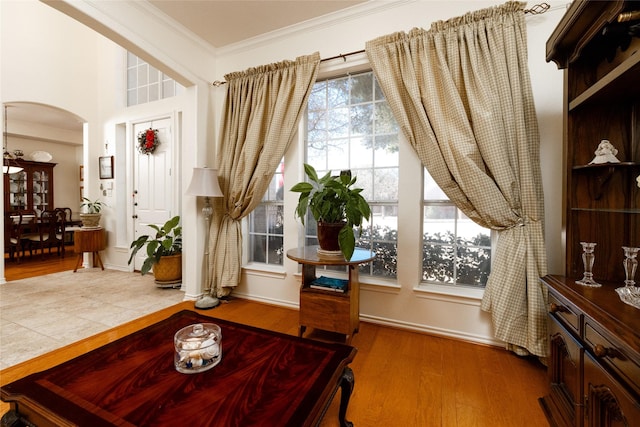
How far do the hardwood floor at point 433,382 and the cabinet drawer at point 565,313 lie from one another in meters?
0.56

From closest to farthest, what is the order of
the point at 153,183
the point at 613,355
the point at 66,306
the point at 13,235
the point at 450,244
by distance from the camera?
1. the point at 613,355
2. the point at 450,244
3. the point at 66,306
4. the point at 153,183
5. the point at 13,235

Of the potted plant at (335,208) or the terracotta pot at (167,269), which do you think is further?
the terracotta pot at (167,269)

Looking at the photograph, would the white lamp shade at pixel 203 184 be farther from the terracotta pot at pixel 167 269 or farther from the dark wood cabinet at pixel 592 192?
the dark wood cabinet at pixel 592 192

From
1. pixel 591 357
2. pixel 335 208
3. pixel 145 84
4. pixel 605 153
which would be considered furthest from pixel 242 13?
pixel 591 357

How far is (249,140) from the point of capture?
298cm

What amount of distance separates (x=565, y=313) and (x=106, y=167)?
5924 millimetres

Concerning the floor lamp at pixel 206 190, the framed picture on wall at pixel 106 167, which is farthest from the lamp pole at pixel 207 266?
the framed picture on wall at pixel 106 167

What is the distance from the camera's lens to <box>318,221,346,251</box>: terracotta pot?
2168 mm

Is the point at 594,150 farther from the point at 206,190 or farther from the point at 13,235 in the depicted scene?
the point at 13,235

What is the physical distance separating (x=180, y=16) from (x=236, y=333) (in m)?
3.03

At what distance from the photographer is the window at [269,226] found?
3182mm

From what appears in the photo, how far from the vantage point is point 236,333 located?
58.2 inches

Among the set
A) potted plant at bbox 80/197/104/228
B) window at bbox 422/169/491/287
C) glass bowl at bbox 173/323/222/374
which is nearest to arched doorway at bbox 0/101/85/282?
potted plant at bbox 80/197/104/228

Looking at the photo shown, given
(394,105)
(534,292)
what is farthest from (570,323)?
(394,105)
